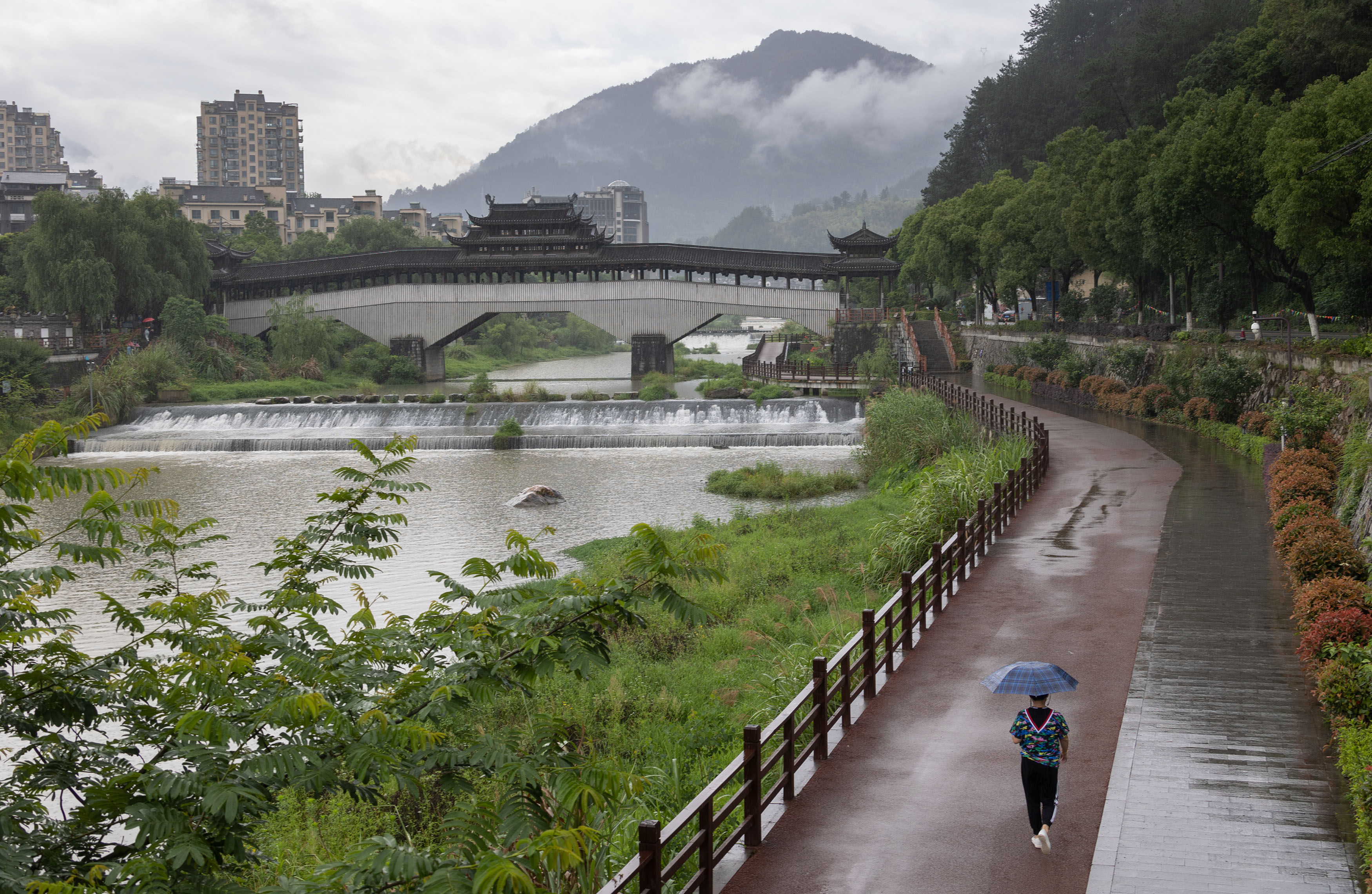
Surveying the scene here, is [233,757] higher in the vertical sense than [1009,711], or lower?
higher

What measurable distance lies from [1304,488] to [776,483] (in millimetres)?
13873

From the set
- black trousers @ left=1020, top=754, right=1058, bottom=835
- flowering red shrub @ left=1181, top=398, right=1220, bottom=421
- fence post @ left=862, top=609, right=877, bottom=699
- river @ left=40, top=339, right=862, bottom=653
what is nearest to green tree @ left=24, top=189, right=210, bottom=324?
A: river @ left=40, top=339, right=862, bottom=653

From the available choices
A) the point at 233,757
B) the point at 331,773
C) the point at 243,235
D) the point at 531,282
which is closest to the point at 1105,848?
the point at 331,773

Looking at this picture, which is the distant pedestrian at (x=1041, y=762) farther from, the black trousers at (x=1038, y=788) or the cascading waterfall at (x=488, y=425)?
the cascading waterfall at (x=488, y=425)

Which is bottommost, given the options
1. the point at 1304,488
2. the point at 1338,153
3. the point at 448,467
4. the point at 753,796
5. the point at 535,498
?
the point at 535,498

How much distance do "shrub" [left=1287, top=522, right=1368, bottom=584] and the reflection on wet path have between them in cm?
47

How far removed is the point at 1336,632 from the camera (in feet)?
30.9

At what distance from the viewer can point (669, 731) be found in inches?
441

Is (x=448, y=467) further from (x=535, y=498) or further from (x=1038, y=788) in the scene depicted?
(x=1038, y=788)

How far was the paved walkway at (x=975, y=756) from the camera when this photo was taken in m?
6.76

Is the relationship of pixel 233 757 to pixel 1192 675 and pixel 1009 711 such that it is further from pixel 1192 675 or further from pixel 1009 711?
pixel 1192 675

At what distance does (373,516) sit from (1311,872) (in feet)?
20.6

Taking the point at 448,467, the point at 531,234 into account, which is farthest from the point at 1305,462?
the point at 531,234

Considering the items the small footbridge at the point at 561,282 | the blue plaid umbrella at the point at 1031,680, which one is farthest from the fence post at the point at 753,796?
the small footbridge at the point at 561,282
